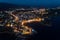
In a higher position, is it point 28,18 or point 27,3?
point 27,3

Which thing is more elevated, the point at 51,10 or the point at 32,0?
the point at 32,0

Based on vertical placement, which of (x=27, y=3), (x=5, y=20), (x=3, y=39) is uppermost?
(x=27, y=3)

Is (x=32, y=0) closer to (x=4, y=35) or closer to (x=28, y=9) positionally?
(x=28, y=9)

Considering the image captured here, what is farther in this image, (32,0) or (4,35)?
(32,0)

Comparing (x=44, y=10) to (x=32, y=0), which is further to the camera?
(x=32, y=0)

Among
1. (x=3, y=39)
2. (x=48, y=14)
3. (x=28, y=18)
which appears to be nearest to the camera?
(x=3, y=39)

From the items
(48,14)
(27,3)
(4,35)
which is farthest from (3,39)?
(27,3)

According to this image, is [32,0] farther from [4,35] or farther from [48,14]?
[4,35]

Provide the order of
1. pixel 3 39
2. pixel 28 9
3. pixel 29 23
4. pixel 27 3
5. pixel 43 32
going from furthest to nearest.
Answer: pixel 27 3, pixel 28 9, pixel 29 23, pixel 43 32, pixel 3 39

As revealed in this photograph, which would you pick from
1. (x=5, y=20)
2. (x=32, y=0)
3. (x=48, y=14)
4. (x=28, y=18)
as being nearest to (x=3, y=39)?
(x=5, y=20)
